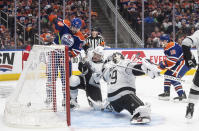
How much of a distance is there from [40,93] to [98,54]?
1118 millimetres

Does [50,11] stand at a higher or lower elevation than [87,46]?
higher

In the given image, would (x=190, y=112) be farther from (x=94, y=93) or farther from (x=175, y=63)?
(x=175, y=63)

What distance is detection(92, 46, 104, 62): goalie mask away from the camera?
5.48 metres

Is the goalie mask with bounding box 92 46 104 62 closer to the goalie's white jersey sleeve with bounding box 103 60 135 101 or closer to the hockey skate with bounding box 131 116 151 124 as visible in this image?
the goalie's white jersey sleeve with bounding box 103 60 135 101

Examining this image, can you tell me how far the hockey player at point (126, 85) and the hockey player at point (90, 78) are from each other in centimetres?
30

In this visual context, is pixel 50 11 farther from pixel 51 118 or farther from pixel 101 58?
pixel 51 118

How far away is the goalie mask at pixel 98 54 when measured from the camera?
216 inches

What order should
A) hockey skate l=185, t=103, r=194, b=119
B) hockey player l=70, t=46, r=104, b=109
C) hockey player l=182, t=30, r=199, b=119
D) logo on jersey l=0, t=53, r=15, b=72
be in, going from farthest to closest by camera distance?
logo on jersey l=0, t=53, r=15, b=72 < hockey player l=70, t=46, r=104, b=109 < hockey skate l=185, t=103, r=194, b=119 < hockey player l=182, t=30, r=199, b=119

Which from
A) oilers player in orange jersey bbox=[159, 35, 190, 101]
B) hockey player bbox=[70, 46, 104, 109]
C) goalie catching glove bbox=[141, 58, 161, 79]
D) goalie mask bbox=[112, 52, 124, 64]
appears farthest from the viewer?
oilers player in orange jersey bbox=[159, 35, 190, 101]

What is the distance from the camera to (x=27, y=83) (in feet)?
15.6

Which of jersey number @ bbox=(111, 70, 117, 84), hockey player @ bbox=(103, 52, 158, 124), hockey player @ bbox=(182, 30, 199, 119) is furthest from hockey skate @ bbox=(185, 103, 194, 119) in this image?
jersey number @ bbox=(111, 70, 117, 84)

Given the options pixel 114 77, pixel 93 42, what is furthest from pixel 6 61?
pixel 114 77

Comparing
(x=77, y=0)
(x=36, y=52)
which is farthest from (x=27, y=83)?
(x=77, y=0)

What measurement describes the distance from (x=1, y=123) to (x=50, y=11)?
744 cm
